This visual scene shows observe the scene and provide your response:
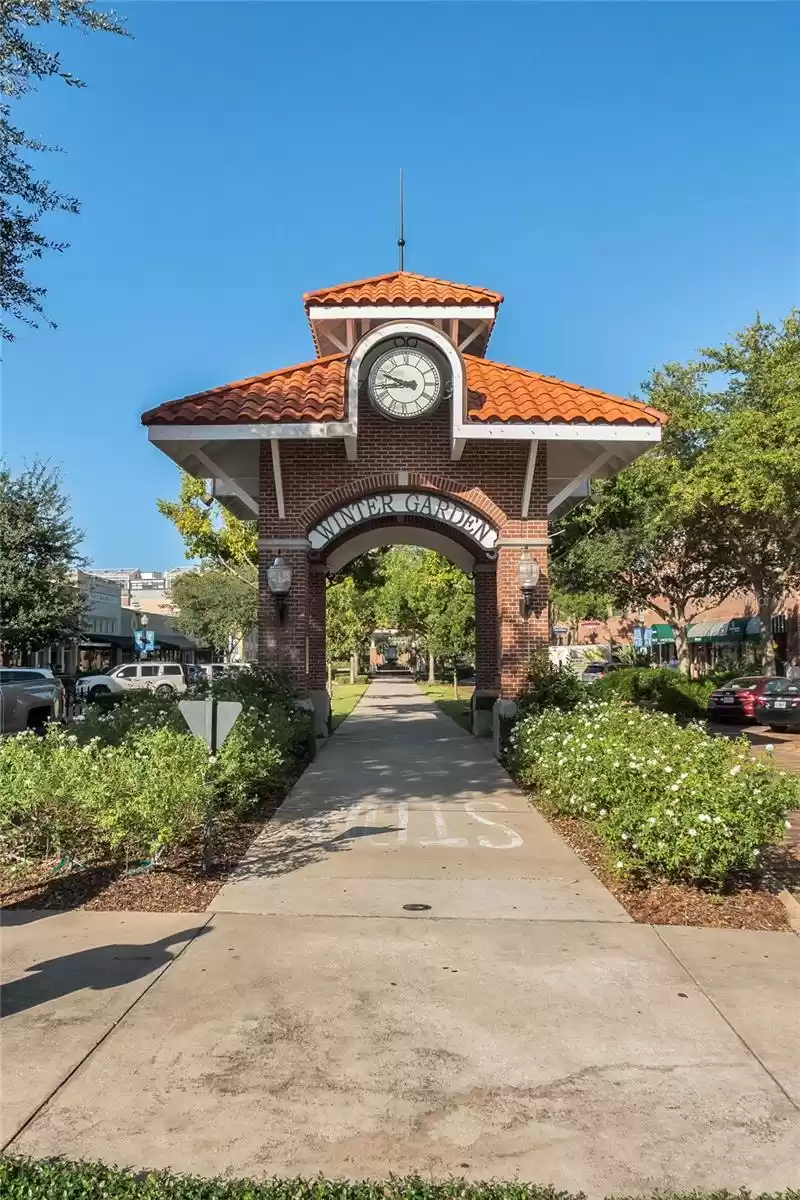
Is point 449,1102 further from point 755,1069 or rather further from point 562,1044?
point 755,1069

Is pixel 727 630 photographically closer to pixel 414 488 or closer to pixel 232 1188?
pixel 414 488

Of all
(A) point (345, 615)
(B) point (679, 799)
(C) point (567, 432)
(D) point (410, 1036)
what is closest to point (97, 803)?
(D) point (410, 1036)

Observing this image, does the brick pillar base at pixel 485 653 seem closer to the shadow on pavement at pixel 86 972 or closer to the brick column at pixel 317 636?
the brick column at pixel 317 636

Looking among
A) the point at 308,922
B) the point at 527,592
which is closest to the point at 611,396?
the point at 527,592

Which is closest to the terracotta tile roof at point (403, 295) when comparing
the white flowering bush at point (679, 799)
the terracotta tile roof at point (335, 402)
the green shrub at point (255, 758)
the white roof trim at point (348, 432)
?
the terracotta tile roof at point (335, 402)

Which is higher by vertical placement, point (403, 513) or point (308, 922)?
point (403, 513)

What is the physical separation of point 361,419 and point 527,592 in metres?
3.61

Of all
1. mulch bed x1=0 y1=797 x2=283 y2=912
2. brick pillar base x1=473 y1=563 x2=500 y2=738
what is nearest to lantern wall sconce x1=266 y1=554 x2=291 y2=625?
brick pillar base x1=473 y1=563 x2=500 y2=738

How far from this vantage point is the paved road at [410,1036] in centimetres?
331

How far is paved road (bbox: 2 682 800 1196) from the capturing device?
10.9 ft

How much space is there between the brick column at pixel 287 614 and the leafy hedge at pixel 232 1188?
10.2 meters

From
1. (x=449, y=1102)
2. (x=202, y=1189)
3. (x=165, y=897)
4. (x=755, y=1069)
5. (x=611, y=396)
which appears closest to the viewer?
(x=202, y=1189)

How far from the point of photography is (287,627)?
13219mm

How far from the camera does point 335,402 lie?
12.6 m
